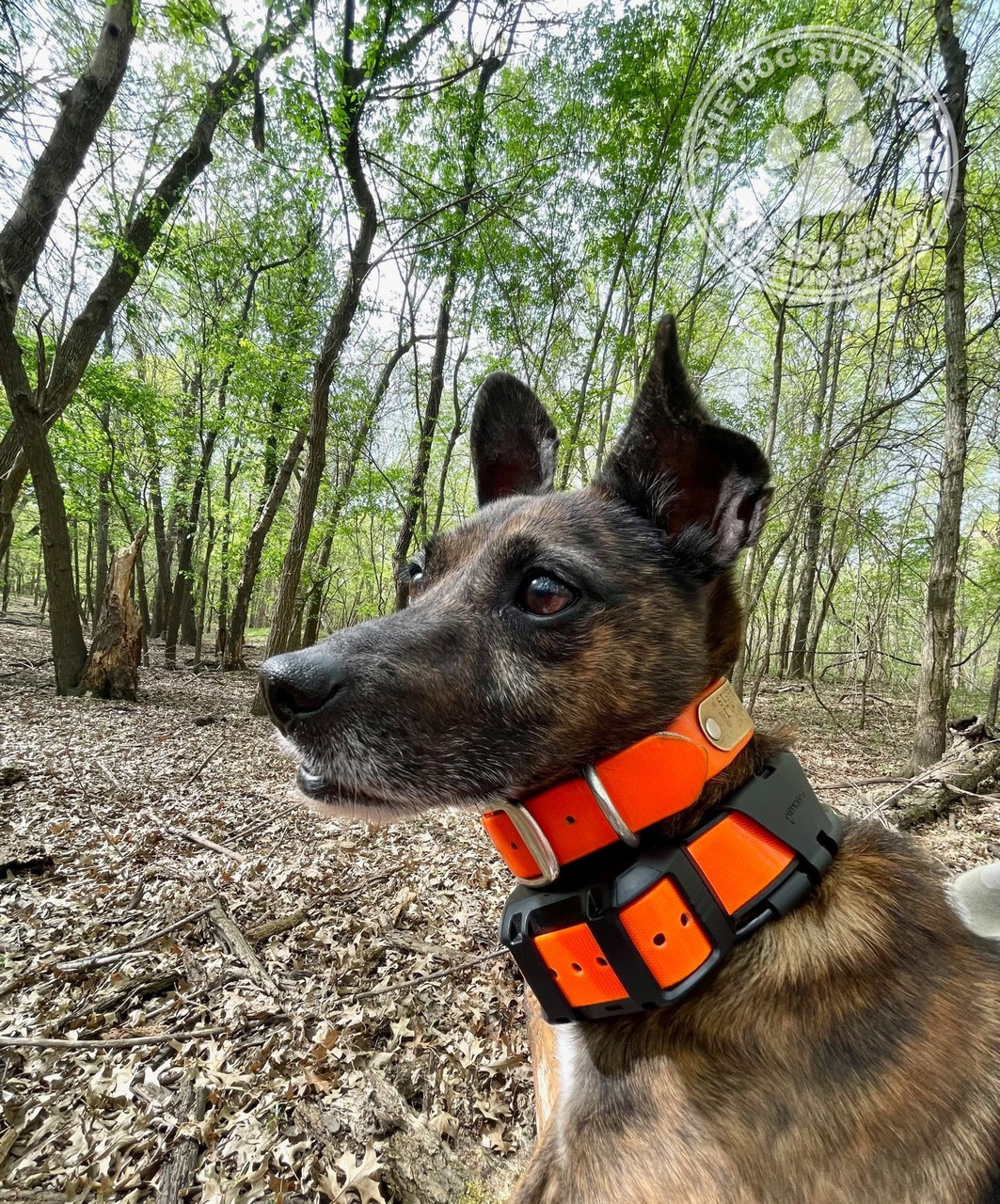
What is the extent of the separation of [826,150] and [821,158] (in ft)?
0.41

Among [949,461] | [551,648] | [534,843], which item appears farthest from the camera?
[949,461]

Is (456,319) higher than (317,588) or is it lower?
higher

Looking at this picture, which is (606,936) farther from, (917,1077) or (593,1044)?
(917,1077)

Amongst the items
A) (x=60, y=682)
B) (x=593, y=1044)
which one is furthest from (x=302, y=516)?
(x=593, y=1044)

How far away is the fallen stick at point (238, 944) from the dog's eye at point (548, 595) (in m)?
2.98

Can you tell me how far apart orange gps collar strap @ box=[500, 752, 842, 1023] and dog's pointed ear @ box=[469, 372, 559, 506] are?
1680mm

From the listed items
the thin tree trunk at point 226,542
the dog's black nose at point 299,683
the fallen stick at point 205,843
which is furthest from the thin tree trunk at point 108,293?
the dog's black nose at point 299,683

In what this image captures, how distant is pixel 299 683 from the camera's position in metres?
1.60

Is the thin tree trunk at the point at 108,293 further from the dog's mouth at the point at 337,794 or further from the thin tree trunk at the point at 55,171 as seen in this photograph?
the dog's mouth at the point at 337,794

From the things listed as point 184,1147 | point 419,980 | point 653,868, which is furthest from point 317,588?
point 653,868

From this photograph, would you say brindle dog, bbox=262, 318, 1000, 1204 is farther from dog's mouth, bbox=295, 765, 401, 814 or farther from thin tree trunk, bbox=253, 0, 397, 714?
thin tree trunk, bbox=253, 0, 397, 714

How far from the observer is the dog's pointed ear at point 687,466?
172cm

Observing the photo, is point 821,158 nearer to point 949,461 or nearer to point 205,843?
point 949,461

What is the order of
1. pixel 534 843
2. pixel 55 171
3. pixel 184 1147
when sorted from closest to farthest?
pixel 534 843 → pixel 184 1147 → pixel 55 171
